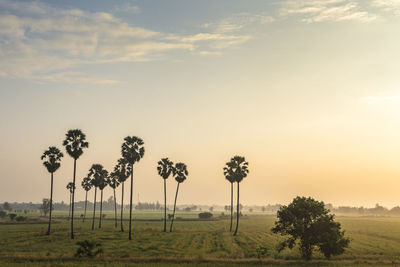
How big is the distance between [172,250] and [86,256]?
1640cm

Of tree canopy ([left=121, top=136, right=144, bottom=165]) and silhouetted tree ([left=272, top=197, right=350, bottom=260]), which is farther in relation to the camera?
tree canopy ([left=121, top=136, right=144, bottom=165])

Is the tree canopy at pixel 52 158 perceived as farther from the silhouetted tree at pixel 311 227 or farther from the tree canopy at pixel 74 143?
the silhouetted tree at pixel 311 227

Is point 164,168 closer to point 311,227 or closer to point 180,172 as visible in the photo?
point 180,172

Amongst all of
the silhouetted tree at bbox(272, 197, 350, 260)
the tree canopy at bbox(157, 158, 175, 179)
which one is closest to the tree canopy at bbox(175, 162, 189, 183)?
the tree canopy at bbox(157, 158, 175, 179)

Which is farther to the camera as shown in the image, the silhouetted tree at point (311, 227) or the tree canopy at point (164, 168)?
the tree canopy at point (164, 168)

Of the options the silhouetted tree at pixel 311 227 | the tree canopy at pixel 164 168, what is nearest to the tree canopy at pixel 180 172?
the tree canopy at pixel 164 168

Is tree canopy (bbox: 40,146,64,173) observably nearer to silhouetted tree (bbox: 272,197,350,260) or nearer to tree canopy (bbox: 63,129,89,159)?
tree canopy (bbox: 63,129,89,159)

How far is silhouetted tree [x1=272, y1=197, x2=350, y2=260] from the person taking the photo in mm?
46062

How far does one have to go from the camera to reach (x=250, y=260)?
47.0 metres

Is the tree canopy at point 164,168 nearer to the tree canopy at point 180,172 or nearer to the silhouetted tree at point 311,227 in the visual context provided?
the tree canopy at point 180,172

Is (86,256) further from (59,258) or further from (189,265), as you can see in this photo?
(189,265)

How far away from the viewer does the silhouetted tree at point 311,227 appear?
46.1m

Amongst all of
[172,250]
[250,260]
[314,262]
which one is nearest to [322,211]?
[314,262]

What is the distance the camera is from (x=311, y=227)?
47.1 meters
